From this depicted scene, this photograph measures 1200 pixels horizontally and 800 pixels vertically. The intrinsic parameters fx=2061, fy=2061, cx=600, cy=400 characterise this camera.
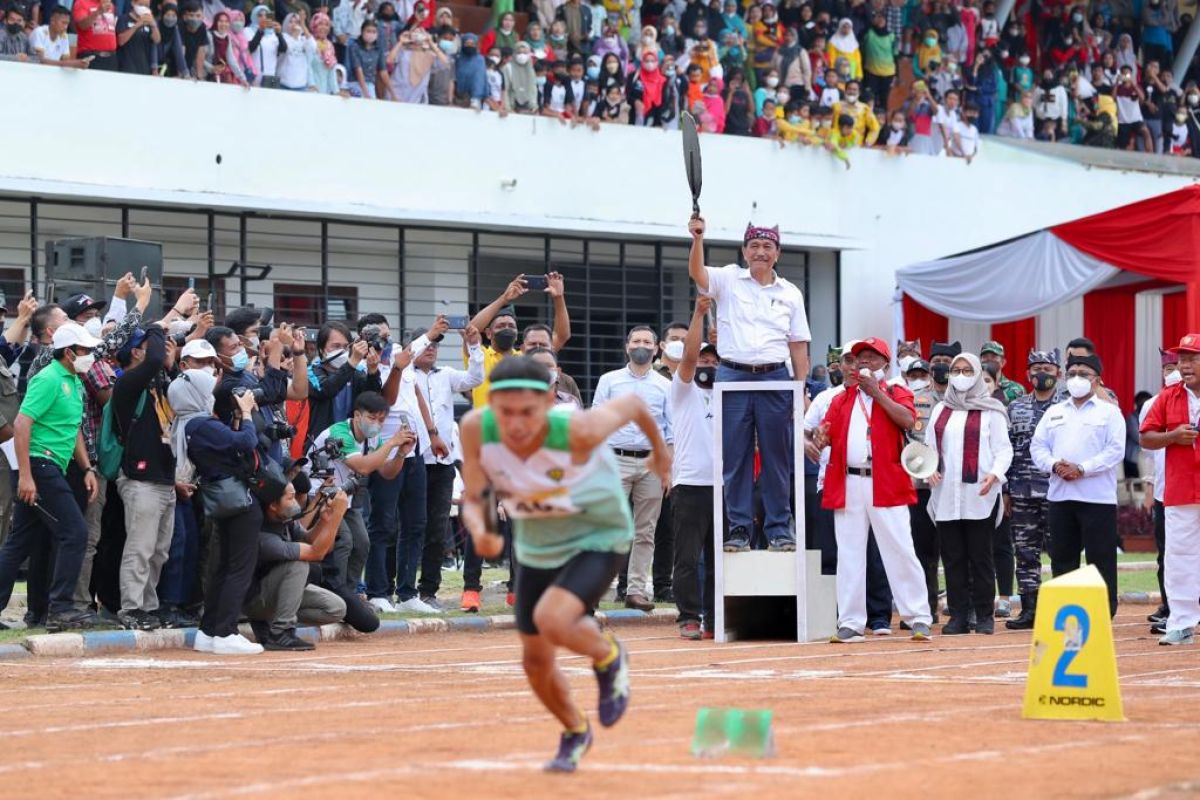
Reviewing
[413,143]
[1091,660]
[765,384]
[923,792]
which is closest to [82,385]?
[765,384]

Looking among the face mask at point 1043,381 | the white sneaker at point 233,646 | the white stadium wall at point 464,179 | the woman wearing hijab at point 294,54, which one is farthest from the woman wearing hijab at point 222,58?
the white sneaker at point 233,646

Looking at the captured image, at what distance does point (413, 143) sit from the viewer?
2641cm

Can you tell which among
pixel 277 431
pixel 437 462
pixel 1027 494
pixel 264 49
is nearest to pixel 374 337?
pixel 437 462

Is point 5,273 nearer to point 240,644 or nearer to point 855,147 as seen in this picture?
point 240,644

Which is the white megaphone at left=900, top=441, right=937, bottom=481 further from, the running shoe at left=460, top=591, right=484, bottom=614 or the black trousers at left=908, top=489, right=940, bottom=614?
the running shoe at left=460, top=591, right=484, bottom=614

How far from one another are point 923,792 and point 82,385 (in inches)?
361

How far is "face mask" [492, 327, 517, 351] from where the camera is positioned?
688 inches

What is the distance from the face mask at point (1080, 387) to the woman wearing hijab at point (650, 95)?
12780 millimetres

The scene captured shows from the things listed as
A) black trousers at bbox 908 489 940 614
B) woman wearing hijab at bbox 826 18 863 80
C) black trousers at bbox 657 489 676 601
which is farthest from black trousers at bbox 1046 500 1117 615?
woman wearing hijab at bbox 826 18 863 80

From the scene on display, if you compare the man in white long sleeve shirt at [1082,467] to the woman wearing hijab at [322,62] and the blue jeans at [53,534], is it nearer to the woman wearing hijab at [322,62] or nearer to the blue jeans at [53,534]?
the blue jeans at [53,534]

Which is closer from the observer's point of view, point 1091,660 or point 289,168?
point 1091,660

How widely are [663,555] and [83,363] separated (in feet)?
19.7

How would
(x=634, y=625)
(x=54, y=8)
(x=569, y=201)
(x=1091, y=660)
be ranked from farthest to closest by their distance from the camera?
(x=569, y=201) → (x=54, y=8) → (x=634, y=625) → (x=1091, y=660)

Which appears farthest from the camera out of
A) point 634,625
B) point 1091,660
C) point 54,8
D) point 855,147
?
point 855,147
